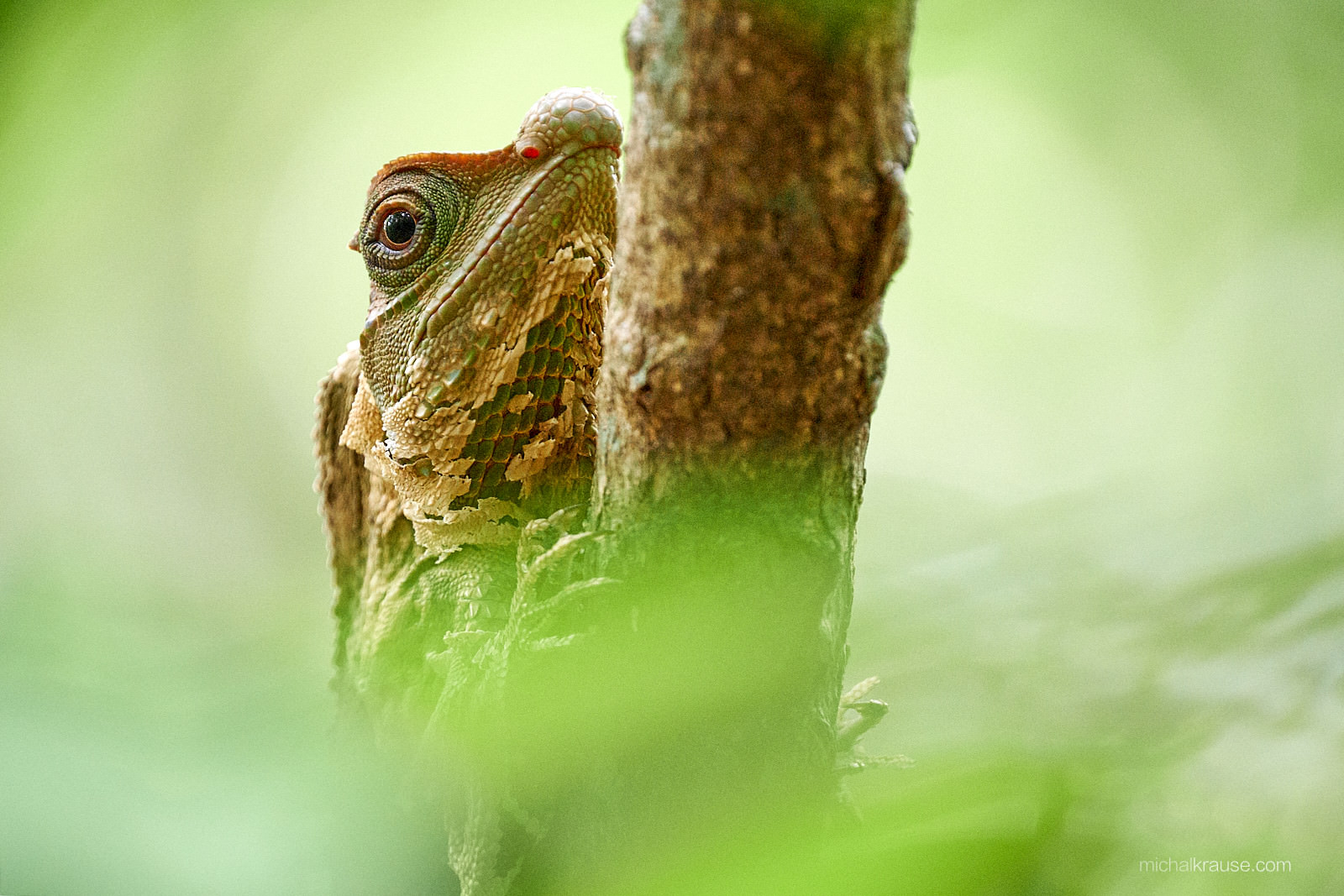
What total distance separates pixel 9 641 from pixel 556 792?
3.05 ft

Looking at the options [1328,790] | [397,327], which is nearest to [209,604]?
[1328,790]

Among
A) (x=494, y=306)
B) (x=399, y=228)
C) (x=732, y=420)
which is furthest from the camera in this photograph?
(x=399, y=228)

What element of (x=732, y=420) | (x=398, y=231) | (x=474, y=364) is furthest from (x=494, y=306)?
(x=732, y=420)

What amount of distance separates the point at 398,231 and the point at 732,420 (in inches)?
60.1

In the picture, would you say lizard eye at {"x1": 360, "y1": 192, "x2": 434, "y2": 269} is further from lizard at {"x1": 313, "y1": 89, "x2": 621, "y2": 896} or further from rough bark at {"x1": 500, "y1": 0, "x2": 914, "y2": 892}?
rough bark at {"x1": 500, "y1": 0, "x2": 914, "y2": 892}

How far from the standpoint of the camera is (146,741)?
2.37 ft

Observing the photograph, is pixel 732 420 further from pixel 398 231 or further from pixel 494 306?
pixel 398 231

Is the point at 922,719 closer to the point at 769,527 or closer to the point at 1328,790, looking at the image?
the point at 1328,790

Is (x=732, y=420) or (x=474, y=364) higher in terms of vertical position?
(x=474, y=364)

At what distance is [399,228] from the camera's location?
8.13 ft

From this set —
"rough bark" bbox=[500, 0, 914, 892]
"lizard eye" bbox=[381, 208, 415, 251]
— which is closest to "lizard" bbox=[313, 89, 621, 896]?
"lizard eye" bbox=[381, 208, 415, 251]

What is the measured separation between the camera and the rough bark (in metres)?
1.05

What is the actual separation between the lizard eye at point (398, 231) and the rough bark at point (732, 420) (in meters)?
1.20

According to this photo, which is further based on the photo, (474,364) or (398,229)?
(398,229)
